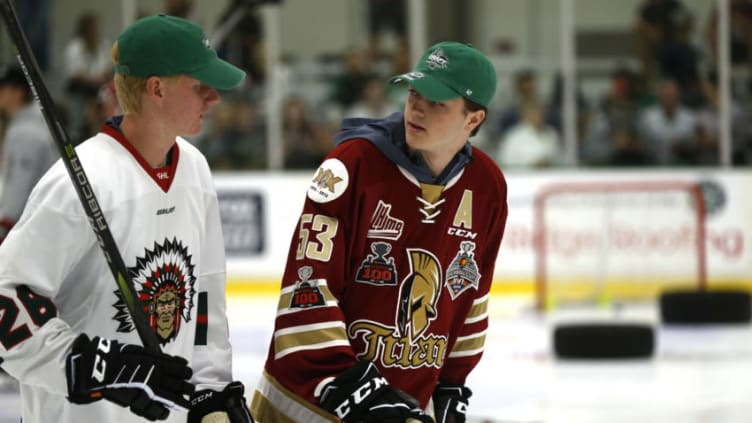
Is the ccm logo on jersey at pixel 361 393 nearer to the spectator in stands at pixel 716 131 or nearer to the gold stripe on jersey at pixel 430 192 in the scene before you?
the gold stripe on jersey at pixel 430 192

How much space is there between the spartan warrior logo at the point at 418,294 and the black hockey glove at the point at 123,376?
2.04 ft

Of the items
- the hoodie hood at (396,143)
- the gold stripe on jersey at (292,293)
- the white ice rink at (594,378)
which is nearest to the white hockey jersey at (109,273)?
the gold stripe on jersey at (292,293)

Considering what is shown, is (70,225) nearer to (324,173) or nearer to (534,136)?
(324,173)

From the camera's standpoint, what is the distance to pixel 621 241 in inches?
370

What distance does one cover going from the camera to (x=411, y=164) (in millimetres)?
2490

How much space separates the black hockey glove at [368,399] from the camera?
7.47ft

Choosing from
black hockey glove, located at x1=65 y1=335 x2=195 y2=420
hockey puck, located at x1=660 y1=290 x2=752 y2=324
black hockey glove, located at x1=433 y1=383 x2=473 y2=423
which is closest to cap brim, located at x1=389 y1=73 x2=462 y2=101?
black hockey glove, located at x1=433 y1=383 x2=473 y2=423

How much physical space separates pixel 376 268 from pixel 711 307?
5.97m

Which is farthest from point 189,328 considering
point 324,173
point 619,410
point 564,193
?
point 564,193

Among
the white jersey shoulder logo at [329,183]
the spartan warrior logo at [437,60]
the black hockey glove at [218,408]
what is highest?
the spartan warrior logo at [437,60]

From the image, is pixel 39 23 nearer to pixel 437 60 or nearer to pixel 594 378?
pixel 594 378

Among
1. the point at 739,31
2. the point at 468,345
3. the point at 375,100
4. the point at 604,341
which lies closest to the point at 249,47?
the point at 375,100

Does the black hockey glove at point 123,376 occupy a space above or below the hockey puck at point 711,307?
above

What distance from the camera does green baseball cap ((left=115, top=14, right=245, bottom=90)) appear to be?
7.02 ft
